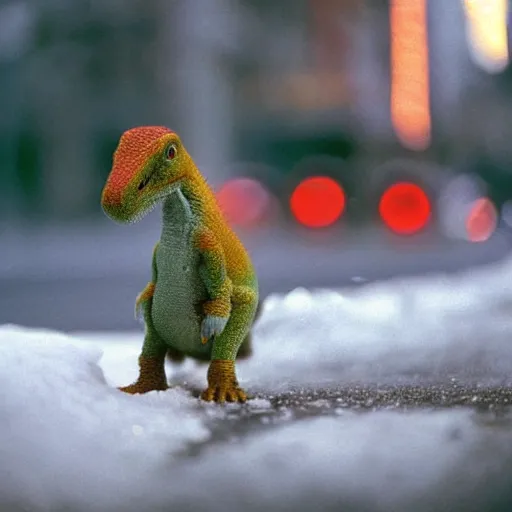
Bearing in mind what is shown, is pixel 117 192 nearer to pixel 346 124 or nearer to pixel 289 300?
pixel 289 300

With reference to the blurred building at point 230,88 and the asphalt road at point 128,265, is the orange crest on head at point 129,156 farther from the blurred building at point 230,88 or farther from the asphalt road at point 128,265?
the blurred building at point 230,88

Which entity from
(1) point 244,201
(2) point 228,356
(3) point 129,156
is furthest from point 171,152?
(1) point 244,201

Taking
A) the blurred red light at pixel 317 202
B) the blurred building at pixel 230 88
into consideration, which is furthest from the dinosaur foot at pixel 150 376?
the blurred red light at pixel 317 202

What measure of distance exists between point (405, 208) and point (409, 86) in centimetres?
26

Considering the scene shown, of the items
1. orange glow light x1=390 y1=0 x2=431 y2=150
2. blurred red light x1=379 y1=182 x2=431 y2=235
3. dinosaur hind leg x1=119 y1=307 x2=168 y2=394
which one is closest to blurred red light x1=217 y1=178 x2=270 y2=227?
dinosaur hind leg x1=119 y1=307 x2=168 y2=394

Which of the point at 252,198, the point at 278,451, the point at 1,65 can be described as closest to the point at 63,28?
the point at 1,65

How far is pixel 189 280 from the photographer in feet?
2.40

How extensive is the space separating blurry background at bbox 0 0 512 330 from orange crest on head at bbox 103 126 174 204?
0.31 meters

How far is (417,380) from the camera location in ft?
2.43

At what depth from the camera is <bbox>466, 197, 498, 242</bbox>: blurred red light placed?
1.50 m

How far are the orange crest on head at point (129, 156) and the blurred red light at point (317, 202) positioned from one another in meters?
0.83

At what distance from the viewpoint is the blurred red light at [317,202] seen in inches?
59.5

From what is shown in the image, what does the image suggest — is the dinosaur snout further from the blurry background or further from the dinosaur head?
the blurry background

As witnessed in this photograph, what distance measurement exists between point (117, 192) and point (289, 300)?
0.40 m
